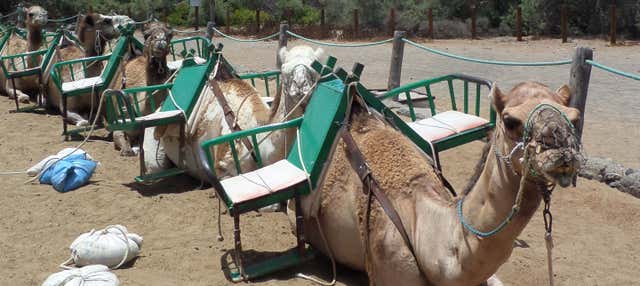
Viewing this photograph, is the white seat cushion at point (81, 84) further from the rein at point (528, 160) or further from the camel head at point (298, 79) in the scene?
the rein at point (528, 160)

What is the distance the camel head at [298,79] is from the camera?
4.89 metres

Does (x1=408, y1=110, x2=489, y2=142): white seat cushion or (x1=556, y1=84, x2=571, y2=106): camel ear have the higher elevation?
(x1=556, y1=84, x2=571, y2=106): camel ear

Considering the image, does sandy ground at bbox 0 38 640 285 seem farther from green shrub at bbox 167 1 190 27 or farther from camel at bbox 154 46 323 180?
green shrub at bbox 167 1 190 27

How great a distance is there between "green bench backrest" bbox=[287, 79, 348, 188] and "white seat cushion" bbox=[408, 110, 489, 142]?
2.71ft

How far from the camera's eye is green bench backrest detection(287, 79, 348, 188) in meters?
4.34

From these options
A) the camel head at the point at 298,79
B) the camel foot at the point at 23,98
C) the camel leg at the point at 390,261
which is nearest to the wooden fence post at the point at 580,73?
the camel head at the point at 298,79

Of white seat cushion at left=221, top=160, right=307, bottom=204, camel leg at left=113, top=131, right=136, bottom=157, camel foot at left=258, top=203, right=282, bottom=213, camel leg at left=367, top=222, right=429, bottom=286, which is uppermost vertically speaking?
white seat cushion at left=221, top=160, right=307, bottom=204

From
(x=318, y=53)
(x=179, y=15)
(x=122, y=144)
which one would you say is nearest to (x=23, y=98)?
(x=122, y=144)

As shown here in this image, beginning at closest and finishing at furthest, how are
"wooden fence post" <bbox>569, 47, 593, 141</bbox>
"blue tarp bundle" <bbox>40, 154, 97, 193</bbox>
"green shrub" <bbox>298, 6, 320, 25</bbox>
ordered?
"wooden fence post" <bbox>569, 47, 593, 141</bbox>, "blue tarp bundle" <bbox>40, 154, 97, 193</bbox>, "green shrub" <bbox>298, 6, 320, 25</bbox>

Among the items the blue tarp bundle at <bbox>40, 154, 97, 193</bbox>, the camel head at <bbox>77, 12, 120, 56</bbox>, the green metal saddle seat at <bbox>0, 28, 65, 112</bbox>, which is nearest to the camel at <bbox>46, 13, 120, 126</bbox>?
the camel head at <bbox>77, 12, 120, 56</bbox>

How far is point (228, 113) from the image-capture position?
608 centimetres

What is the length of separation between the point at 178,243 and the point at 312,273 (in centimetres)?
128

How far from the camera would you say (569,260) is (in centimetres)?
496

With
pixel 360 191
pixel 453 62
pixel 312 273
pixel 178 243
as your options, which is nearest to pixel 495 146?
pixel 360 191
